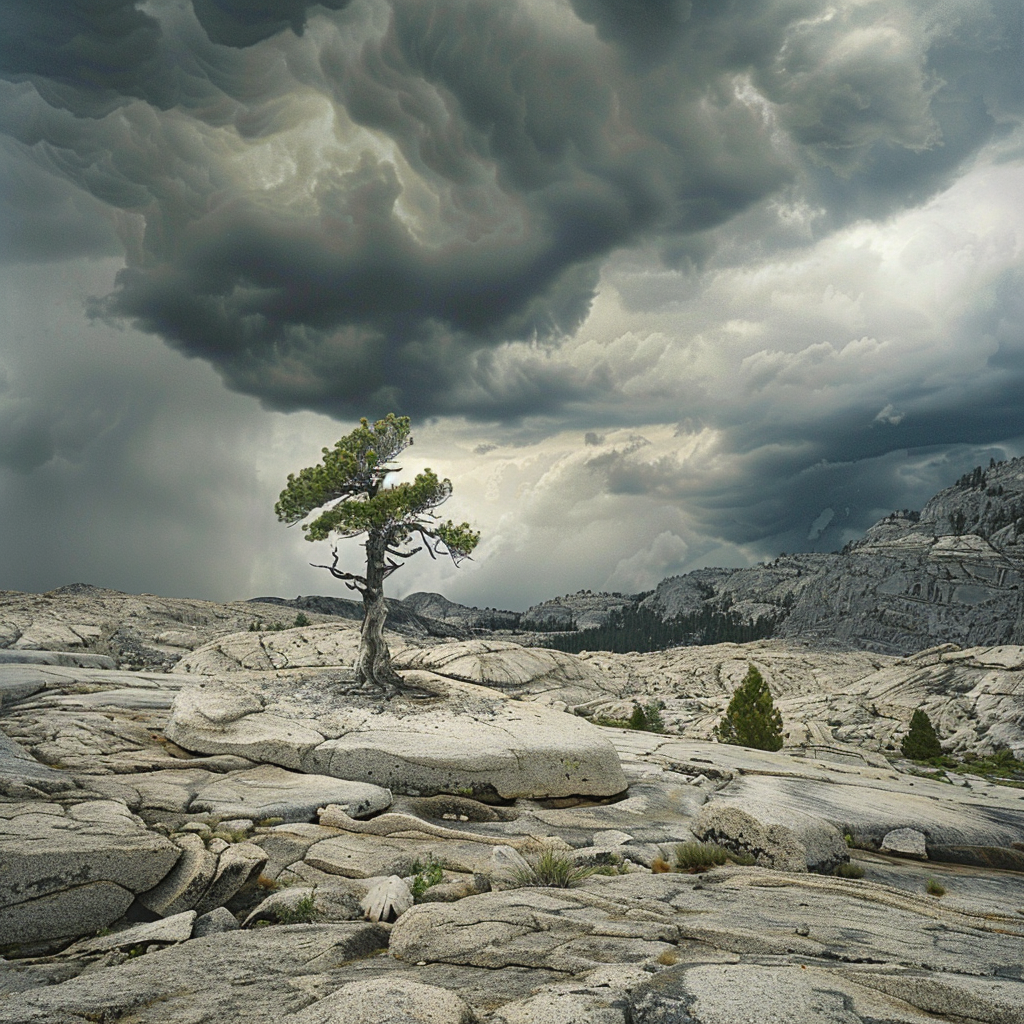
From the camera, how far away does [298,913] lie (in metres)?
10.2

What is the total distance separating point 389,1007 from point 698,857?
404 inches

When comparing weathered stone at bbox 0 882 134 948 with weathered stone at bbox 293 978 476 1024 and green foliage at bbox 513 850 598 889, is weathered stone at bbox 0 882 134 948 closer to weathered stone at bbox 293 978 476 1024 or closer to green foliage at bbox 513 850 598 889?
weathered stone at bbox 293 978 476 1024

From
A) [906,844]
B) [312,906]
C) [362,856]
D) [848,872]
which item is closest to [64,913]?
[312,906]

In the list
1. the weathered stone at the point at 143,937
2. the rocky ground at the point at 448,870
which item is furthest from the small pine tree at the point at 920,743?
the weathered stone at the point at 143,937

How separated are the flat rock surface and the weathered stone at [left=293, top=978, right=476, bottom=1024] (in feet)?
43.3

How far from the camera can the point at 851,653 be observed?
17450cm

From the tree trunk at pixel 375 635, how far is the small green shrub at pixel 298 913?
57.3 feet

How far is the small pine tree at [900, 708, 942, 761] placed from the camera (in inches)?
2509

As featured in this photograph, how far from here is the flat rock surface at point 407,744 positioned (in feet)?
62.5

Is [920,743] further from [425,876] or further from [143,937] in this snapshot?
[143,937]

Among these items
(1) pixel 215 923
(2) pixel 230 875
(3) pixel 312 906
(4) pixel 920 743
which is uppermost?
(2) pixel 230 875

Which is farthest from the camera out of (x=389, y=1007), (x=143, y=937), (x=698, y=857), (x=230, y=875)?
(x=698, y=857)

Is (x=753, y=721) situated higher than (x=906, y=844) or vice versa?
(x=906, y=844)

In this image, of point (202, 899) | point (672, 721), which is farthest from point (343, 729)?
point (672, 721)
